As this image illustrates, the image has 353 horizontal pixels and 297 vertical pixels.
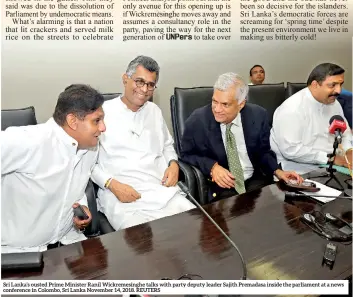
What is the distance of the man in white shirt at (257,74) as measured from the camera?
4.62ft

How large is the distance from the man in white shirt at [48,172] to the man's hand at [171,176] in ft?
1.37

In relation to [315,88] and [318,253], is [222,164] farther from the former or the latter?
[318,253]

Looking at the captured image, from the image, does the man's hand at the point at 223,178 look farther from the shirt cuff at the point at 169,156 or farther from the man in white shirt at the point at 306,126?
the man in white shirt at the point at 306,126

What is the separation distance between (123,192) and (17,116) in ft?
1.52

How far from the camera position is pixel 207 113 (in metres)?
1.53

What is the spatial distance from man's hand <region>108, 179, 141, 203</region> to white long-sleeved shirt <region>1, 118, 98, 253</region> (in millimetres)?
220

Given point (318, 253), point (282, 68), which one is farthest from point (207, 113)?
point (318, 253)

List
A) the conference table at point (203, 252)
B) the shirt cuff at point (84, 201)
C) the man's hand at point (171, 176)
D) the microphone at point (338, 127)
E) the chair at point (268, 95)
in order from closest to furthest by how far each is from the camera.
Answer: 1. the conference table at point (203, 252)
2. the shirt cuff at point (84, 201)
3. the microphone at point (338, 127)
4. the man's hand at point (171, 176)
5. the chair at point (268, 95)

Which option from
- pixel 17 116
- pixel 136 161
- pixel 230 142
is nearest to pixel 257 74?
pixel 230 142

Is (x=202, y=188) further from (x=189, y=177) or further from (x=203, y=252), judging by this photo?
(x=203, y=252)

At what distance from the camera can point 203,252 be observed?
2.81 ft

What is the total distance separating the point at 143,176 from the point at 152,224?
49 cm

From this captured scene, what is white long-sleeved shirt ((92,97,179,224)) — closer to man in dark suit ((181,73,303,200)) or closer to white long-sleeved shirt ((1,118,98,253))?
man in dark suit ((181,73,303,200))

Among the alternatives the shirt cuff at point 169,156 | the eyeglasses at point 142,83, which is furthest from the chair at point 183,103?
the eyeglasses at point 142,83
